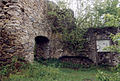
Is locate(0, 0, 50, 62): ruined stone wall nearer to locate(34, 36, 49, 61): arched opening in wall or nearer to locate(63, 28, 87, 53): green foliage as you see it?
locate(34, 36, 49, 61): arched opening in wall

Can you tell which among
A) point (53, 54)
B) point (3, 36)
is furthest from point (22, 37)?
point (53, 54)

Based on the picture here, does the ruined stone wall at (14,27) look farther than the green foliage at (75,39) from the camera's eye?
No

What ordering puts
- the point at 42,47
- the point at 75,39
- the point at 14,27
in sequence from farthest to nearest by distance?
the point at 42,47, the point at 75,39, the point at 14,27

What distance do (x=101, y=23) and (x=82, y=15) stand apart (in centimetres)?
158

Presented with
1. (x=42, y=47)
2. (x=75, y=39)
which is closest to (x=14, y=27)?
(x=42, y=47)

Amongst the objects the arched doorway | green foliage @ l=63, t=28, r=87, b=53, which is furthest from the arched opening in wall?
green foliage @ l=63, t=28, r=87, b=53

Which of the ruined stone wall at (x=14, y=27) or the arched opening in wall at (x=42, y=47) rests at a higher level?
the ruined stone wall at (x=14, y=27)

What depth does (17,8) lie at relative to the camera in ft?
13.9

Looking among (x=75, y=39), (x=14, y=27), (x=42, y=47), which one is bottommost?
(x=42, y=47)

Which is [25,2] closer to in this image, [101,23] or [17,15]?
[17,15]

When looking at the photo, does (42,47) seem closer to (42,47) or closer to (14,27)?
(42,47)

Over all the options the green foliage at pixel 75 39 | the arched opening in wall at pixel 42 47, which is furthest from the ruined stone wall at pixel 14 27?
the green foliage at pixel 75 39

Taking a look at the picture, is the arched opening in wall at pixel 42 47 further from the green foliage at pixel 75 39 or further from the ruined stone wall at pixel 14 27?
the ruined stone wall at pixel 14 27

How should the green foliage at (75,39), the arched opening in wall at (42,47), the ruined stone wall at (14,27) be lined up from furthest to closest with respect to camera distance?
the arched opening in wall at (42,47) < the green foliage at (75,39) < the ruined stone wall at (14,27)
